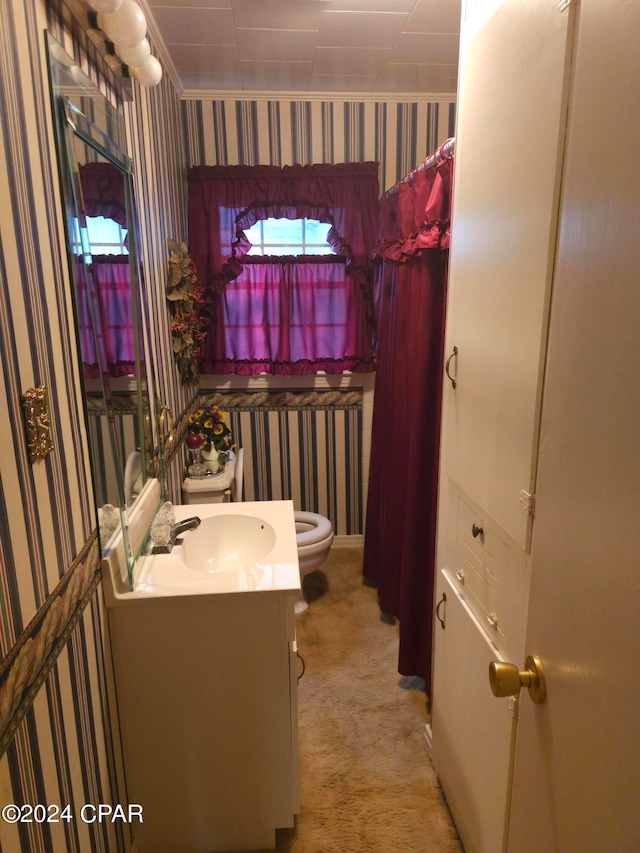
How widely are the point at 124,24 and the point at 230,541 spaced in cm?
149

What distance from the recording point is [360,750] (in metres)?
1.97

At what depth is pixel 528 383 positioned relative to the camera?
1076 mm

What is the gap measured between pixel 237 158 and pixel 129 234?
5.18 ft

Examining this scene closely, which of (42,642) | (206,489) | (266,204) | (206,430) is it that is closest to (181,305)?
(206,430)

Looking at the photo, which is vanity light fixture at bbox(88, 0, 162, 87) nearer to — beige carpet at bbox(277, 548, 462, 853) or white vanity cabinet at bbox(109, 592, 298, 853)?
white vanity cabinet at bbox(109, 592, 298, 853)

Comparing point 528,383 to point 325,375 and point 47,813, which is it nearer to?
point 47,813

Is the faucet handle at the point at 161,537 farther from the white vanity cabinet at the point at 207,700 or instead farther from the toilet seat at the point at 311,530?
the toilet seat at the point at 311,530

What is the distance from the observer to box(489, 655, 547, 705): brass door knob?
78cm

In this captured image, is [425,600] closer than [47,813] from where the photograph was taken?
No

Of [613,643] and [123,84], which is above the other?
[123,84]

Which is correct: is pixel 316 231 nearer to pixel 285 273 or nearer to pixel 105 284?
pixel 285 273

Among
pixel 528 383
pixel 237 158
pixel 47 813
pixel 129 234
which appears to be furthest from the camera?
pixel 237 158

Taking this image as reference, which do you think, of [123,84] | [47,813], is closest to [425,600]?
[47,813]

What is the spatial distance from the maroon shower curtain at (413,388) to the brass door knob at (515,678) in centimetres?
124
